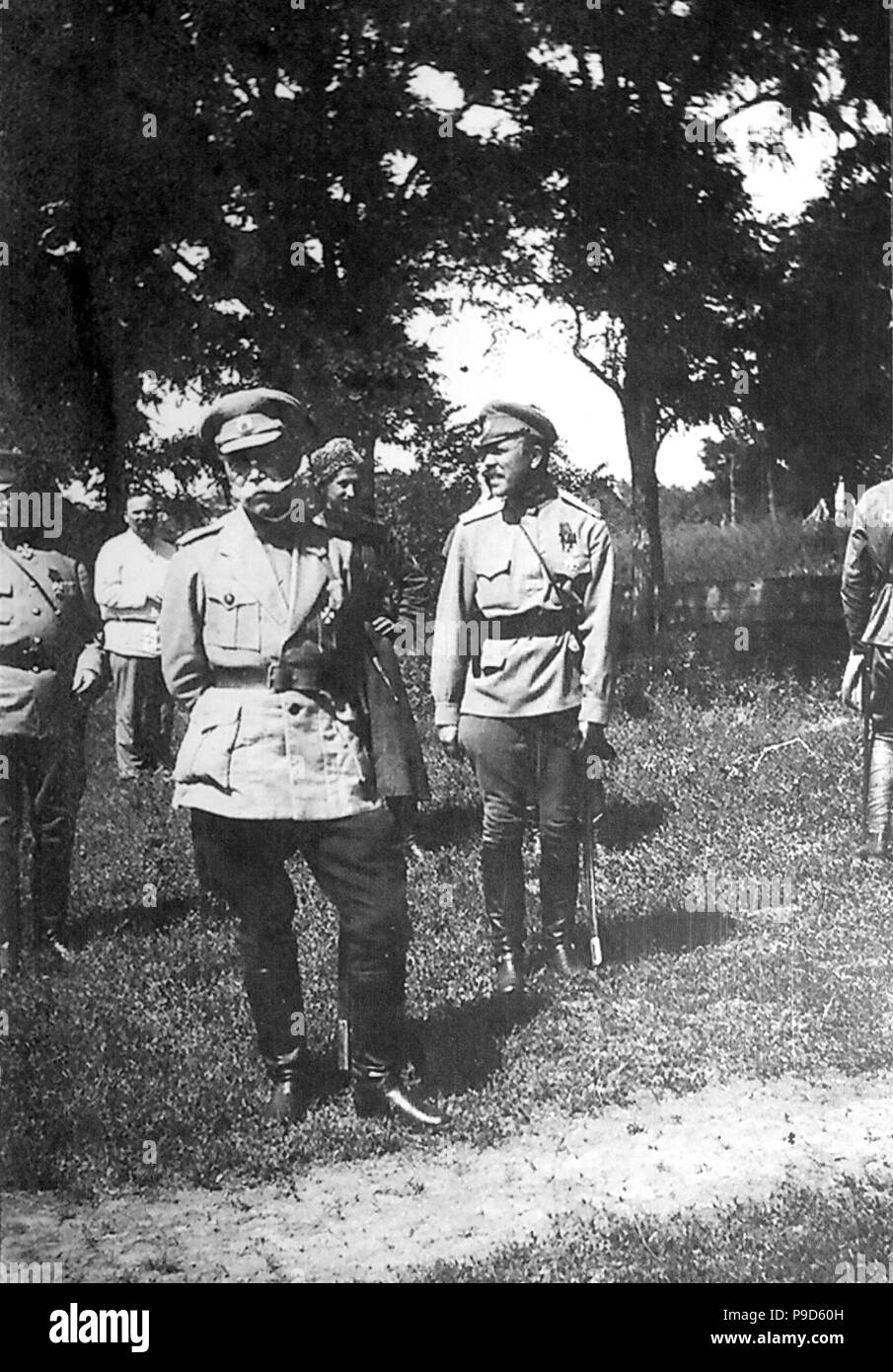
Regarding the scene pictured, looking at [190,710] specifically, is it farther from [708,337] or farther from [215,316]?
[708,337]

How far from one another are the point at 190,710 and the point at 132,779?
0.31 meters

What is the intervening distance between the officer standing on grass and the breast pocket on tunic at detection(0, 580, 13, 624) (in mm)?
2399

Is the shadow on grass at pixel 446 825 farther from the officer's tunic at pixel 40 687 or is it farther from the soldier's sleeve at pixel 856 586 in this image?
the soldier's sleeve at pixel 856 586

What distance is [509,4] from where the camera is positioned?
377cm

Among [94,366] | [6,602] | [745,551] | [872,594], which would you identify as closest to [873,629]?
[872,594]

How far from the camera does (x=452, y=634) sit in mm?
3719

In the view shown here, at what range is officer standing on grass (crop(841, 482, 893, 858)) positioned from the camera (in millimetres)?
4082

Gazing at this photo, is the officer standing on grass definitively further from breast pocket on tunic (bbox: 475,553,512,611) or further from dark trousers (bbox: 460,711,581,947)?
breast pocket on tunic (bbox: 475,553,512,611)

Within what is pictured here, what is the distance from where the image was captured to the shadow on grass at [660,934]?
3.79 metres

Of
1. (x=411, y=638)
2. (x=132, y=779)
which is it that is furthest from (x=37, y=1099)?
(x=411, y=638)

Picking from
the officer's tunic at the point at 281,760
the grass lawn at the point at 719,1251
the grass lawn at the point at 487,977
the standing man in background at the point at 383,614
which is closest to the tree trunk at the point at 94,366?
the officer's tunic at the point at 281,760

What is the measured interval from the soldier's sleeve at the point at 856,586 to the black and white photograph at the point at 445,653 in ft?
0.05

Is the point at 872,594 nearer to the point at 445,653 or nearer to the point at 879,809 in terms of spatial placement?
the point at 879,809

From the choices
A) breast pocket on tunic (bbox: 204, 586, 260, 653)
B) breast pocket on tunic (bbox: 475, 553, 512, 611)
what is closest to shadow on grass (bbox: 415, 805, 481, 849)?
breast pocket on tunic (bbox: 475, 553, 512, 611)
